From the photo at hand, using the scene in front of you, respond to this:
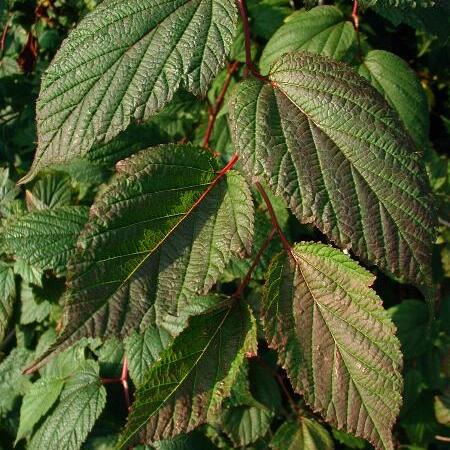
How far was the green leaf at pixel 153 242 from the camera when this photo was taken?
31.9 inches

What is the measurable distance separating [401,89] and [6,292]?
1.08m

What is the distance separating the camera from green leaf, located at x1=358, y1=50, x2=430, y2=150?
132cm

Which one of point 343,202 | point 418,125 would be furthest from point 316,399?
point 418,125

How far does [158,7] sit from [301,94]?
24 cm

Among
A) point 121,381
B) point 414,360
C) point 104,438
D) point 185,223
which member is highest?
point 414,360

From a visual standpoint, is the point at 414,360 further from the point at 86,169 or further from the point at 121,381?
the point at 86,169

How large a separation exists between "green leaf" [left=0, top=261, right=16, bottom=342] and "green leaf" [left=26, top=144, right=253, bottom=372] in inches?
35.0

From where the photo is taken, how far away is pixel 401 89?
52.3 inches

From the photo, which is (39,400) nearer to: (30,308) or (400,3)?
(30,308)

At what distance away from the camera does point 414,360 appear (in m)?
2.00

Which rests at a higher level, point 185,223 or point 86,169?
point 86,169

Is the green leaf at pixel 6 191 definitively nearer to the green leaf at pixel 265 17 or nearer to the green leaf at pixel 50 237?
the green leaf at pixel 50 237

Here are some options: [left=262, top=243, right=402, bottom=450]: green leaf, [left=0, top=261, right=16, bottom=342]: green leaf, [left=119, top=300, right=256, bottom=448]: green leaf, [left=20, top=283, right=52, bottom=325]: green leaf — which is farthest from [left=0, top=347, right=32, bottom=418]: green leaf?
[left=262, top=243, right=402, bottom=450]: green leaf

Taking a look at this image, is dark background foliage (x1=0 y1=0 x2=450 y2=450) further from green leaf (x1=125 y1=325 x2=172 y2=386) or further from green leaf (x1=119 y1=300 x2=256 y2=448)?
green leaf (x1=119 y1=300 x2=256 y2=448)
